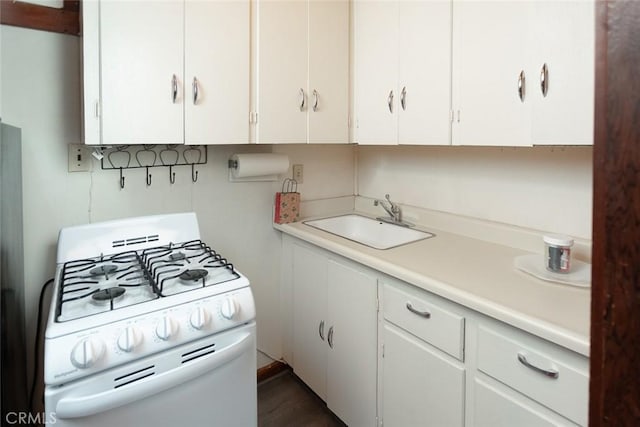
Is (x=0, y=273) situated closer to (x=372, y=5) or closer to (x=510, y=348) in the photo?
(x=510, y=348)

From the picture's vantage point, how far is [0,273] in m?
1.26

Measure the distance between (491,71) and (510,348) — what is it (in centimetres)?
95

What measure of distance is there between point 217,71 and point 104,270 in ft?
2.96

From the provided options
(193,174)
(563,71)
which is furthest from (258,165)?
(563,71)

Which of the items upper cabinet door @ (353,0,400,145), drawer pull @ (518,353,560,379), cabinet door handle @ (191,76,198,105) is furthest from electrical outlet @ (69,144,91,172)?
drawer pull @ (518,353,560,379)

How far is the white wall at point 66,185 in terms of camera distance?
1468 millimetres

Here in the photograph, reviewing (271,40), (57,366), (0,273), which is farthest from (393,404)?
(271,40)

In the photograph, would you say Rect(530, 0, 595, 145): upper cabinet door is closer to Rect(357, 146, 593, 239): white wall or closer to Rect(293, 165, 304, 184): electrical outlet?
Rect(357, 146, 593, 239): white wall

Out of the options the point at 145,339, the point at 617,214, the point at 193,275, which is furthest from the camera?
the point at 193,275

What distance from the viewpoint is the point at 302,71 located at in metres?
1.86

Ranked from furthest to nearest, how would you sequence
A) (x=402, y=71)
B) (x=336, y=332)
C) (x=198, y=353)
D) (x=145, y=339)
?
(x=336, y=332)
(x=402, y=71)
(x=198, y=353)
(x=145, y=339)

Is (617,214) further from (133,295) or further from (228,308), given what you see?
(133,295)

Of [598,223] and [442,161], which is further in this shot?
[442,161]

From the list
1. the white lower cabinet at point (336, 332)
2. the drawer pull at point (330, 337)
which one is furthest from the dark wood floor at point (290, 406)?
the drawer pull at point (330, 337)
